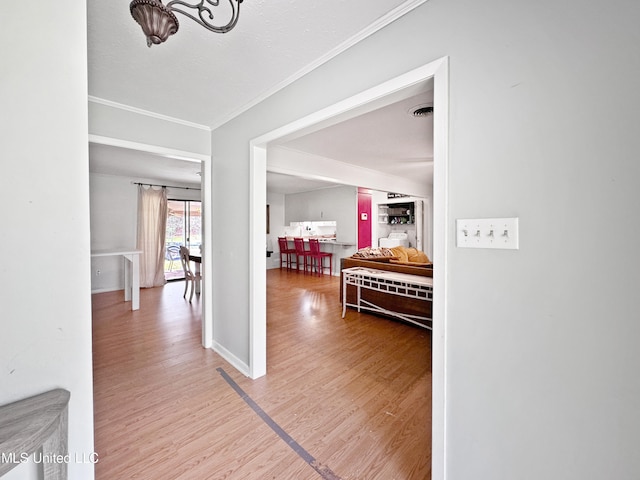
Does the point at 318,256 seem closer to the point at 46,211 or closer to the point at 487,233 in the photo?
the point at 487,233

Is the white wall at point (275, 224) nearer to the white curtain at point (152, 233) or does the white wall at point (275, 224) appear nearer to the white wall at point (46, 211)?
the white curtain at point (152, 233)

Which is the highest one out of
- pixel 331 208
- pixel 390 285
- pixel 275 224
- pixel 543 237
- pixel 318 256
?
pixel 331 208

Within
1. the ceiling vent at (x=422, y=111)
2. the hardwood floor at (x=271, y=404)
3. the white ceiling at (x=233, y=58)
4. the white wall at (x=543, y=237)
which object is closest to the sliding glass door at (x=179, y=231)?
the hardwood floor at (x=271, y=404)

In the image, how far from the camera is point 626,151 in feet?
2.62

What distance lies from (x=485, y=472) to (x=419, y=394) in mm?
→ 1145

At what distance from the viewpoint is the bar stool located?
7.27 metres

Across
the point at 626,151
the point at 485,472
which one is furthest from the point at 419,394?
the point at 626,151

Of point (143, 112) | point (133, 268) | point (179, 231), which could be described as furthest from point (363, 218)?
point (143, 112)

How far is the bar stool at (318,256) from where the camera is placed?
7.27 m

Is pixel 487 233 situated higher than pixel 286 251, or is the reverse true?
pixel 487 233

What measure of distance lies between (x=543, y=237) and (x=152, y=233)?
6758 mm

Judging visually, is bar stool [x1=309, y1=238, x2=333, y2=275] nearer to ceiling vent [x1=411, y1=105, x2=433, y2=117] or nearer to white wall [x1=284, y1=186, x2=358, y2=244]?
white wall [x1=284, y1=186, x2=358, y2=244]

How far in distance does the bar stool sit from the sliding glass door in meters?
2.87

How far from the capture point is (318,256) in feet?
24.2
